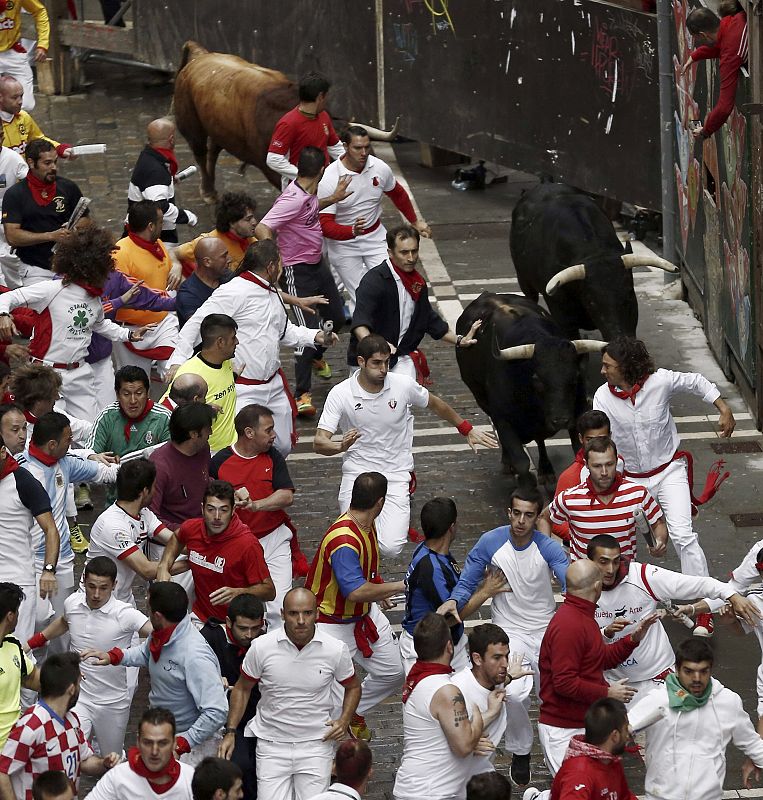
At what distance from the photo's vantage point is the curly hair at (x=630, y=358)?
35.4 ft

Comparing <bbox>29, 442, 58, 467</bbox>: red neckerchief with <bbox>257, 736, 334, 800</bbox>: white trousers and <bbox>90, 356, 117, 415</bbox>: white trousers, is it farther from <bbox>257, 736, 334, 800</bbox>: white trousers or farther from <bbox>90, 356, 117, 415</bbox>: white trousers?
<bbox>257, 736, 334, 800</bbox>: white trousers

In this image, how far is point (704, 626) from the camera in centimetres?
1084

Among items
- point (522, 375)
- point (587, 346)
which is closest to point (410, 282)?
point (522, 375)

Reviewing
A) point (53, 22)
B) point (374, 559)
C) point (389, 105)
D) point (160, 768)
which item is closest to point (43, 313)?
point (374, 559)

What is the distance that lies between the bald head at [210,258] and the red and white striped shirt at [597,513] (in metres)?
3.72

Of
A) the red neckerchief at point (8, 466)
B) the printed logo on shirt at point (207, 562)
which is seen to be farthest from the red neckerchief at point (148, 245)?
the printed logo on shirt at point (207, 562)

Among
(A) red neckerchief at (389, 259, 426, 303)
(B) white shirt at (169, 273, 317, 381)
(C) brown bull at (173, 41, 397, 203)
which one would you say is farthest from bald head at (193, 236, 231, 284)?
(C) brown bull at (173, 41, 397, 203)

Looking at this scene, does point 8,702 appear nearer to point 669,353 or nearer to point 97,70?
point 669,353

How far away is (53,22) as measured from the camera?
76.0ft

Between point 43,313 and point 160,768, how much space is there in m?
5.03

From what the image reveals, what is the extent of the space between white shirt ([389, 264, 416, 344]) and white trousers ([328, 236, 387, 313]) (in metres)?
2.24

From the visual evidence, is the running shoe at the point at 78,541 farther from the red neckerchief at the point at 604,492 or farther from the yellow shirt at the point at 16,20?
the yellow shirt at the point at 16,20

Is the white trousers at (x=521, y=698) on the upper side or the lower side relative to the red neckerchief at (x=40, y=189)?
lower

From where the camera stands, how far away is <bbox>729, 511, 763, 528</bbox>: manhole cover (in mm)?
12469
